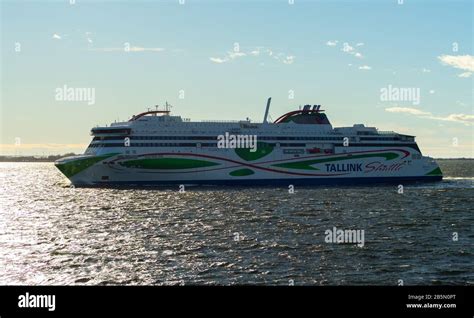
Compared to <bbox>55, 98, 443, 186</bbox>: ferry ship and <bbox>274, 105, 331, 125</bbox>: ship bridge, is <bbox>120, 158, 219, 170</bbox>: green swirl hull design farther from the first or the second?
<bbox>274, 105, 331, 125</bbox>: ship bridge

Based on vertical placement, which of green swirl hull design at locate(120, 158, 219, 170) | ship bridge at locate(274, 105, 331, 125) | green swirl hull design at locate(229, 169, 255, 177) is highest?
ship bridge at locate(274, 105, 331, 125)

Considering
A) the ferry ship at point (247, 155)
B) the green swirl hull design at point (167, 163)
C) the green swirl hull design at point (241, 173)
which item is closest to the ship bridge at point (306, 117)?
the ferry ship at point (247, 155)

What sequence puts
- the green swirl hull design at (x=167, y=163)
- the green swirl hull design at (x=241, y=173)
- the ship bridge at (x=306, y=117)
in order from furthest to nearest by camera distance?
1. the ship bridge at (x=306, y=117)
2. the green swirl hull design at (x=241, y=173)
3. the green swirl hull design at (x=167, y=163)

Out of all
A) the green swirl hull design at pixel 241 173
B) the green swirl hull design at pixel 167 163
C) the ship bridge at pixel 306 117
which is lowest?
the green swirl hull design at pixel 241 173

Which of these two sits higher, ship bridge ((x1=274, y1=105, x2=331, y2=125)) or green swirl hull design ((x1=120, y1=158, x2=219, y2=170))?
ship bridge ((x1=274, y1=105, x2=331, y2=125))

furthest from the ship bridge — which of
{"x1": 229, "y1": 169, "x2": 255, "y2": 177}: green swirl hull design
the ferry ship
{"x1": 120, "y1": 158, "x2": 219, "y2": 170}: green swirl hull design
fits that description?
{"x1": 120, "y1": 158, "x2": 219, "y2": 170}: green swirl hull design

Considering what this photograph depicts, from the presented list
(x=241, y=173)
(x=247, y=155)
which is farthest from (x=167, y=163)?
(x=247, y=155)

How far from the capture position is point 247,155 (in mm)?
69438

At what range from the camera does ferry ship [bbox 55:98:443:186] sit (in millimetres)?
63688

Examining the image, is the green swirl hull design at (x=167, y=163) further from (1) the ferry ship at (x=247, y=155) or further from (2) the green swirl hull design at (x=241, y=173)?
(2) the green swirl hull design at (x=241, y=173)

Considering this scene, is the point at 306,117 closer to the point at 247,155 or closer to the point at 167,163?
the point at 247,155

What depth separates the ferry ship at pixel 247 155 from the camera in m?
63.7

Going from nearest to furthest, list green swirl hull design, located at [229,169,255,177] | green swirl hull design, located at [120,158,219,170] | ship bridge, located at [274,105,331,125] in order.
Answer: green swirl hull design, located at [120,158,219,170], green swirl hull design, located at [229,169,255,177], ship bridge, located at [274,105,331,125]
